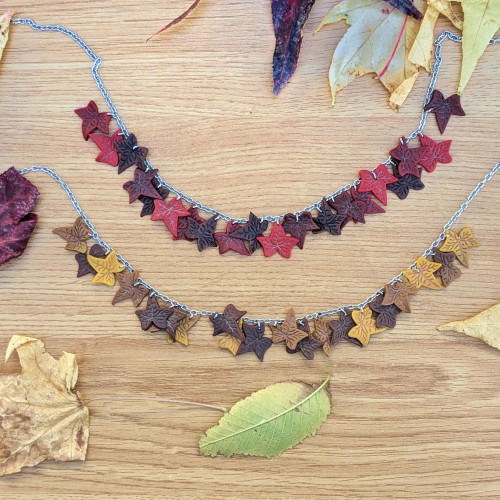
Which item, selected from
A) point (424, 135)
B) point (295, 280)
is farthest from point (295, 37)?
point (295, 280)

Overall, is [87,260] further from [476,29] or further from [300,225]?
[476,29]

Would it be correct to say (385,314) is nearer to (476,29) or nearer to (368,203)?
(368,203)

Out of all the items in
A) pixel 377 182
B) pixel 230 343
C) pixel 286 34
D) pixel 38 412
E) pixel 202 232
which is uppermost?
pixel 286 34

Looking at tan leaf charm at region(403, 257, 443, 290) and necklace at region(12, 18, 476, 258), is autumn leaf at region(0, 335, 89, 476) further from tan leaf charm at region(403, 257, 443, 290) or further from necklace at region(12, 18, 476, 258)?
tan leaf charm at region(403, 257, 443, 290)

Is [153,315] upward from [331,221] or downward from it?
downward

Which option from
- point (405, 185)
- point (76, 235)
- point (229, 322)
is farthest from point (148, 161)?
point (405, 185)

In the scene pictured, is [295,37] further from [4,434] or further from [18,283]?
[4,434]
